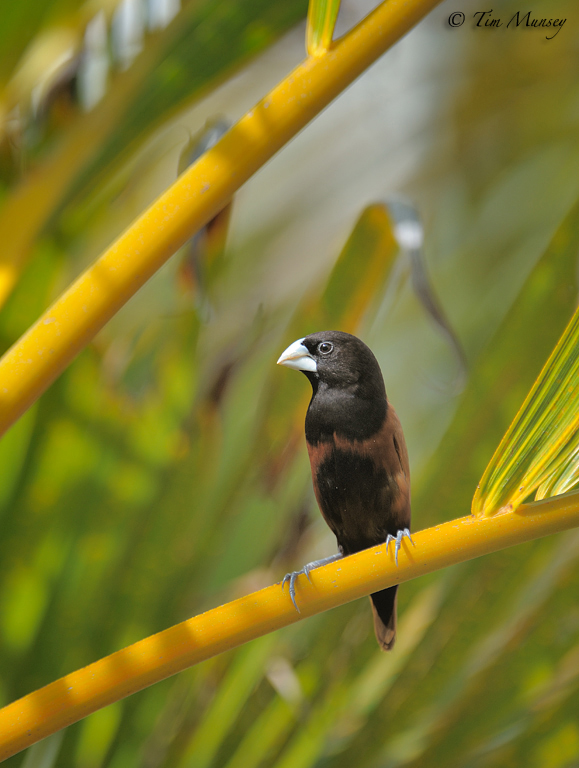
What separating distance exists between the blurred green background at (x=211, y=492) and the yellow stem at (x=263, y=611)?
11cm

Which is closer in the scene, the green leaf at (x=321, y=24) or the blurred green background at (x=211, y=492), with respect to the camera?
the green leaf at (x=321, y=24)

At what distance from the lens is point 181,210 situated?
277 mm

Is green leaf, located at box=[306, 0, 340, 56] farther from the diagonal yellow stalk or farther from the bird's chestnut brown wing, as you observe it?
the bird's chestnut brown wing

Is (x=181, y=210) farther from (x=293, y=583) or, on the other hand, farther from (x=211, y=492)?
(x=211, y=492)

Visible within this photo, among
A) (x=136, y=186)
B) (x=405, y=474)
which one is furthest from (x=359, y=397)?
(x=136, y=186)

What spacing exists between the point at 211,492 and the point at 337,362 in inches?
11.0

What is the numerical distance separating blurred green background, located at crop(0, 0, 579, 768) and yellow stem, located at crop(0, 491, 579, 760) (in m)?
0.11

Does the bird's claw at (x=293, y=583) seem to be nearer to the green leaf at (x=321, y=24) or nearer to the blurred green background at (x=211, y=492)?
the blurred green background at (x=211, y=492)

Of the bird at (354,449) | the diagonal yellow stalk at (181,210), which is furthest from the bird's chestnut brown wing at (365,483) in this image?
the diagonal yellow stalk at (181,210)

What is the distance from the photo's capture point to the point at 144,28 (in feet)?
1.68

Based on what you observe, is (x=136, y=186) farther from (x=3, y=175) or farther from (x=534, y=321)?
(x=534, y=321)

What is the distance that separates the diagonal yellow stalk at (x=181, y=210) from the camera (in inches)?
10.7

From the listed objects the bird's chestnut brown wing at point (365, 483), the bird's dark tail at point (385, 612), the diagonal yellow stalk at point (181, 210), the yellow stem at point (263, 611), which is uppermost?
the diagonal yellow stalk at point (181, 210)

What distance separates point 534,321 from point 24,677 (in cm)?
47
